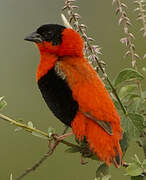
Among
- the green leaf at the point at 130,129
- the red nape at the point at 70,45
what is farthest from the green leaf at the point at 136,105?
the red nape at the point at 70,45

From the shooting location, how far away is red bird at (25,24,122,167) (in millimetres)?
1876

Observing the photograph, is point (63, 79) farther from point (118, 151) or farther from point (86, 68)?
point (118, 151)

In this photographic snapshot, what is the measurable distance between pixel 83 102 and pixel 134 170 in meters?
0.41

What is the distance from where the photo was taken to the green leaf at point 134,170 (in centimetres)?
157

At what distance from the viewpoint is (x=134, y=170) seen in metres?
1.57

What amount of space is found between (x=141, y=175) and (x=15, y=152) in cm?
220

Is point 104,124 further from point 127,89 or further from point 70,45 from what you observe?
point 70,45

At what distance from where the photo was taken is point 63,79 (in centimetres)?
199

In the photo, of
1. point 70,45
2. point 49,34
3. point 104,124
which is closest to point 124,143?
point 104,124

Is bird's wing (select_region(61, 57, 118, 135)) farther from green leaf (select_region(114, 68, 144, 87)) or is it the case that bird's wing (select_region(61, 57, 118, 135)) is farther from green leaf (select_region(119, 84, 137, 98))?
green leaf (select_region(114, 68, 144, 87))

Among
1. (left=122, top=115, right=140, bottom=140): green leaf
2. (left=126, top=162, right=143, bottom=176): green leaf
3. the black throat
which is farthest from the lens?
the black throat

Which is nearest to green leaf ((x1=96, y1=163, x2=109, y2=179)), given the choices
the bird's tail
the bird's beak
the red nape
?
the bird's tail

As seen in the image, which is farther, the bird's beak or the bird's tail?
the bird's beak

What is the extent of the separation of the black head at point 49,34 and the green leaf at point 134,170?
0.82 metres
